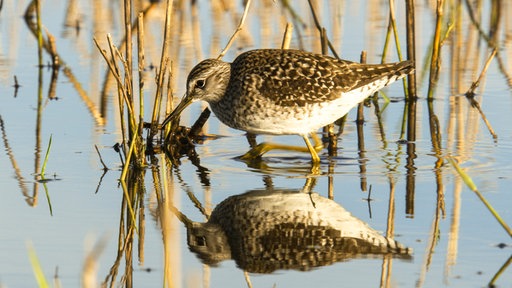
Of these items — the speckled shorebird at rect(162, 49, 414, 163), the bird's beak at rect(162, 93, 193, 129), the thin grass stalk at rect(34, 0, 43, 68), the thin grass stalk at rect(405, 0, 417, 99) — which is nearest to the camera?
the speckled shorebird at rect(162, 49, 414, 163)

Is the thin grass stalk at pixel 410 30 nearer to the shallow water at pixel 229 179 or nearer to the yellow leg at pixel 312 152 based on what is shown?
the shallow water at pixel 229 179

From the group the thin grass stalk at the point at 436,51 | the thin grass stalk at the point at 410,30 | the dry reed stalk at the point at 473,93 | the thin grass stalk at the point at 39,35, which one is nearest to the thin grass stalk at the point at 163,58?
the thin grass stalk at the point at 410,30

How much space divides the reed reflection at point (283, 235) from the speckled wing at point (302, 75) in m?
1.25

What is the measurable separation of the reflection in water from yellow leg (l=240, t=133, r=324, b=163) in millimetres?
1157

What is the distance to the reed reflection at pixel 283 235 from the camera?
691cm

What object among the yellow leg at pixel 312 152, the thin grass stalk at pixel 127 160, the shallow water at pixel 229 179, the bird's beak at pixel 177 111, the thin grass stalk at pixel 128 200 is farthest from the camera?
the bird's beak at pixel 177 111

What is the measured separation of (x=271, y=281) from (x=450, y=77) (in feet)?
22.6

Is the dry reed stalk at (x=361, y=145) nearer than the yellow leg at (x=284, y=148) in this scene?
Yes

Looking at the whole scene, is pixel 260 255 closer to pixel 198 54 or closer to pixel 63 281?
pixel 63 281

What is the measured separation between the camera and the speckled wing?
935 centimetres

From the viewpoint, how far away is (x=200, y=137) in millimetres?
10516

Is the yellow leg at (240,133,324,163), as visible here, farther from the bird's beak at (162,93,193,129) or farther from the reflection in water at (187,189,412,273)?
the reflection in water at (187,189,412,273)

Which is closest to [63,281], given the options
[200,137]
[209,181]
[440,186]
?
[209,181]

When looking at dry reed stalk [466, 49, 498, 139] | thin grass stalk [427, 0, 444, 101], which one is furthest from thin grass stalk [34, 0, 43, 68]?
dry reed stalk [466, 49, 498, 139]
